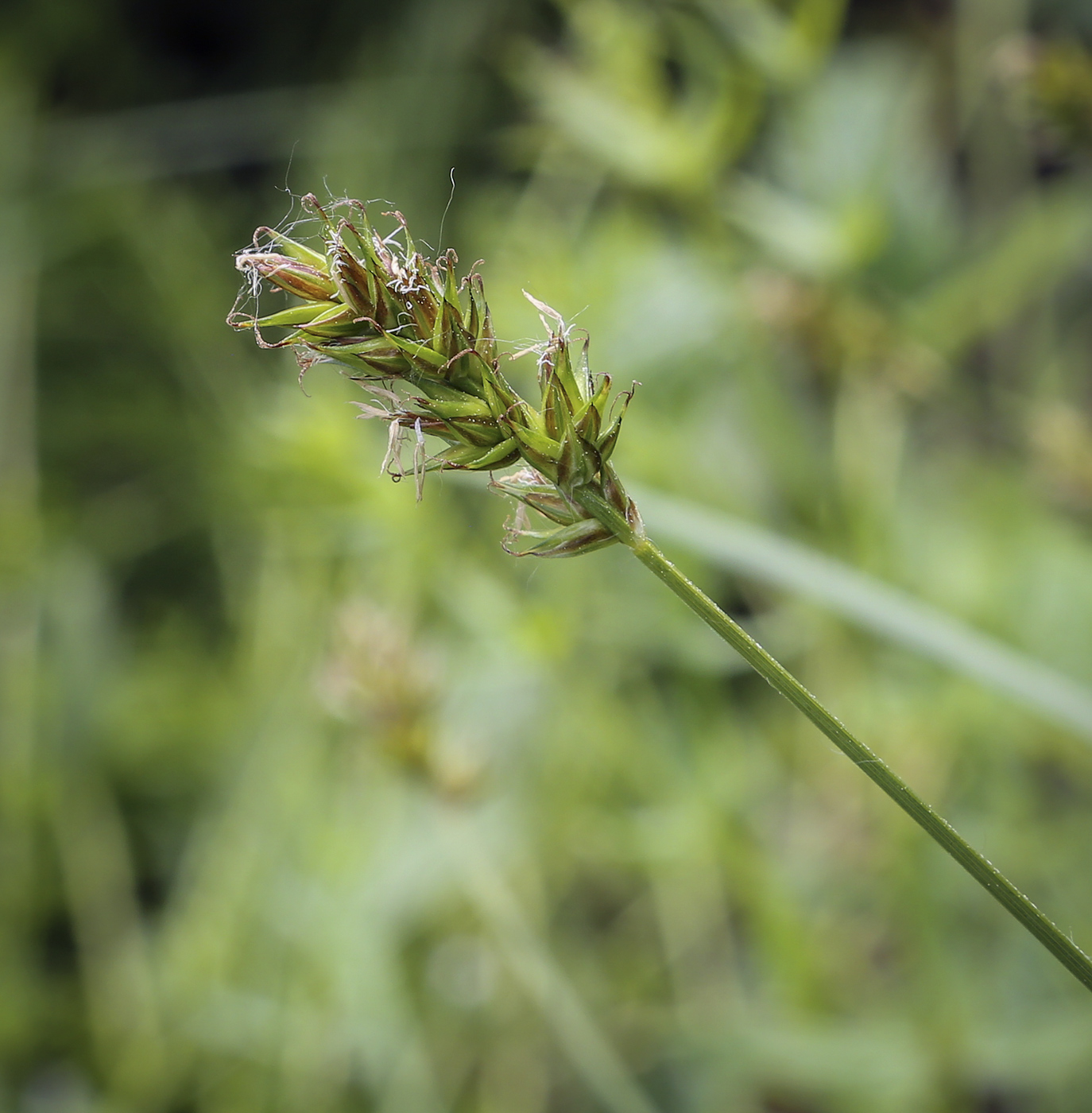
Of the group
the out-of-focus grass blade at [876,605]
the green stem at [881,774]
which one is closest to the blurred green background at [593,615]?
the out-of-focus grass blade at [876,605]

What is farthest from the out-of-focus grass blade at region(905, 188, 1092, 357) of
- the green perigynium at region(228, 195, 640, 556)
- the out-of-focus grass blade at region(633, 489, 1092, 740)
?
the green perigynium at region(228, 195, 640, 556)

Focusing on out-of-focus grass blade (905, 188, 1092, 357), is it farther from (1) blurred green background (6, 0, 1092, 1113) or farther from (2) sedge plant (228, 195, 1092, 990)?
(2) sedge plant (228, 195, 1092, 990)

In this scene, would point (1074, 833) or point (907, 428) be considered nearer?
point (1074, 833)

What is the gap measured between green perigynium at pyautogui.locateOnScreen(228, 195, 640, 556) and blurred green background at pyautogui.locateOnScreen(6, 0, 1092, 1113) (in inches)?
8.8

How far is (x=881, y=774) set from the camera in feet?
0.62

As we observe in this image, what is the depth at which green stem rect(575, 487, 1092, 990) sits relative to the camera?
179 millimetres

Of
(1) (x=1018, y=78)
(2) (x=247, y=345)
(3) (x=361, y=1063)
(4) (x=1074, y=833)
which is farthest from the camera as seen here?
(2) (x=247, y=345)

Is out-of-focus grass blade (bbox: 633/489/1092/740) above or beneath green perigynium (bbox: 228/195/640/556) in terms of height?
beneath

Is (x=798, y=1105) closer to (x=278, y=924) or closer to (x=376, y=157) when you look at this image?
(x=278, y=924)

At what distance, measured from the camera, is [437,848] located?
70 centimetres

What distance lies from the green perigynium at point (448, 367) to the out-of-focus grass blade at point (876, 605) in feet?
0.73

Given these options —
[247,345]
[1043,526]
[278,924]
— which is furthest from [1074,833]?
[247,345]

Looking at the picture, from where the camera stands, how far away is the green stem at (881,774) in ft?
0.59

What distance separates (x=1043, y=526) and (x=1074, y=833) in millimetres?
183
